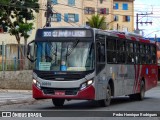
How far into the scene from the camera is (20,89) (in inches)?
1492

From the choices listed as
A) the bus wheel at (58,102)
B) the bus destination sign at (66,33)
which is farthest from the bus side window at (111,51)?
the bus wheel at (58,102)

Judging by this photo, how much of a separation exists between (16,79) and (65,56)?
57.8ft

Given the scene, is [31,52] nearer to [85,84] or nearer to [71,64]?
[71,64]

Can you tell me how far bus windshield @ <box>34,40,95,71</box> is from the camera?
20.6 metres

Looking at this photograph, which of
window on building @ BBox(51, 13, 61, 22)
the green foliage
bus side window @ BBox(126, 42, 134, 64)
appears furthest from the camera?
window on building @ BBox(51, 13, 61, 22)

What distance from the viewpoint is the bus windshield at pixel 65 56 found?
67.5 ft

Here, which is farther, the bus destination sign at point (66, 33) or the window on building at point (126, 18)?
the window on building at point (126, 18)

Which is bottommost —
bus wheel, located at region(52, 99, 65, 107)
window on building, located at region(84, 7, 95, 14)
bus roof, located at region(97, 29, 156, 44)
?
bus wheel, located at region(52, 99, 65, 107)

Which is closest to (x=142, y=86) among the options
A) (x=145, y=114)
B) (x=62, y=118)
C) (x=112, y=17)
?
(x=145, y=114)

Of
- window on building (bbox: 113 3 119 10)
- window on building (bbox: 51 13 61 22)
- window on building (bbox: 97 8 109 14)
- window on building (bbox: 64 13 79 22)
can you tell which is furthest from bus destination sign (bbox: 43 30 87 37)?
window on building (bbox: 113 3 119 10)

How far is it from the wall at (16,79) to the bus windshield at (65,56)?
54.5ft

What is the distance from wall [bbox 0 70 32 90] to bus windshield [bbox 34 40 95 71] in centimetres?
1661

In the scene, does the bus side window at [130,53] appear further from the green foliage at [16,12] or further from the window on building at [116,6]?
the window on building at [116,6]

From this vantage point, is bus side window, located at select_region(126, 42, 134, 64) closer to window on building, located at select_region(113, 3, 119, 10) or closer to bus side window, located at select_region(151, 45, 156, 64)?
bus side window, located at select_region(151, 45, 156, 64)
